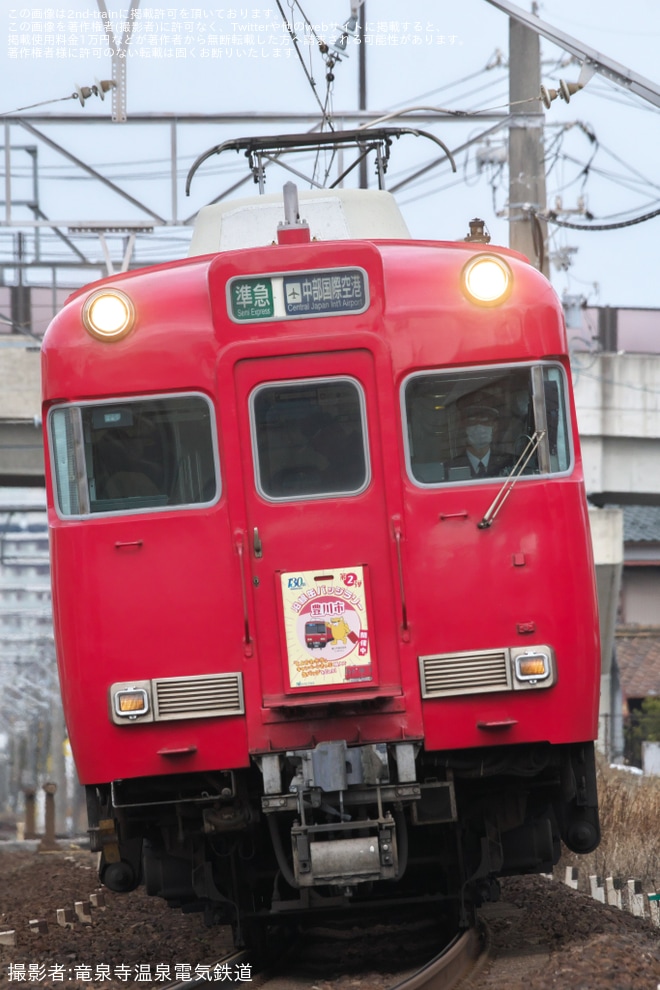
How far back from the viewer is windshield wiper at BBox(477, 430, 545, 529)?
687cm

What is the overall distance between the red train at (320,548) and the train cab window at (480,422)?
11 millimetres

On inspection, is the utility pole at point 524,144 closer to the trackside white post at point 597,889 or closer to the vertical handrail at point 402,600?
the trackside white post at point 597,889

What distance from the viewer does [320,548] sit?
6844 mm

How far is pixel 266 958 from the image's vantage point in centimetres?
796

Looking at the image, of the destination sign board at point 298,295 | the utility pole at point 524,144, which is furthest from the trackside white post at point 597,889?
the utility pole at point 524,144

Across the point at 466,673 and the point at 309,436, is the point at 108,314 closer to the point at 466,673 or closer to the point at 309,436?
the point at 309,436

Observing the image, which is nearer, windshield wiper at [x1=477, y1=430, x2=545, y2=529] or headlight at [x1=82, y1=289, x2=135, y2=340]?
windshield wiper at [x1=477, y1=430, x2=545, y2=529]

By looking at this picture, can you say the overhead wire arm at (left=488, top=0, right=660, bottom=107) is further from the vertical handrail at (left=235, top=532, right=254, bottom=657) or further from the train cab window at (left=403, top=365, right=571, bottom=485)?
the vertical handrail at (left=235, top=532, right=254, bottom=657)

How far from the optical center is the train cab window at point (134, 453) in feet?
23.1

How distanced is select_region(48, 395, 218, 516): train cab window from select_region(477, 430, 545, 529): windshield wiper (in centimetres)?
135

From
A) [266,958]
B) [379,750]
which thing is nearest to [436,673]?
[379,750]

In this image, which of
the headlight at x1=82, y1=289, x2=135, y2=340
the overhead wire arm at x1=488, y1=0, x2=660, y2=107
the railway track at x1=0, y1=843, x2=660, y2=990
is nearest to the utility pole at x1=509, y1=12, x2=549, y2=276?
the overhead wire arm at x1=488, y1=0, x2=660, y2=107

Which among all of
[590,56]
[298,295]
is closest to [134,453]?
[298,295]

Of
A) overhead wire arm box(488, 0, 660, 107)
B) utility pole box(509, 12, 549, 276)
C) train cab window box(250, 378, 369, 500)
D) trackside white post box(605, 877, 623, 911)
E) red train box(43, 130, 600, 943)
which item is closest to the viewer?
red train box(43, 130, 600, 943)
